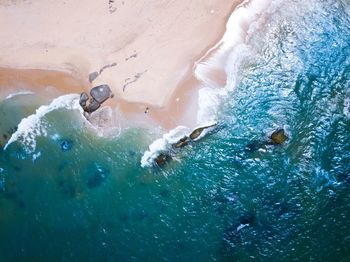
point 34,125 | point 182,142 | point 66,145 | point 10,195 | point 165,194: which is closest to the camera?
point 165,194

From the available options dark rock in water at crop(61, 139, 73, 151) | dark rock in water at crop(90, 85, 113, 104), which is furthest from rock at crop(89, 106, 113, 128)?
dark rock in water at crop(61, 139, 73, 151)

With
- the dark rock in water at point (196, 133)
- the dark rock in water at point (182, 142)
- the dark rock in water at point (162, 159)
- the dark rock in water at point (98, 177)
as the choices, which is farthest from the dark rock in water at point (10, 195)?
the dark rock in water at point (196, 133)

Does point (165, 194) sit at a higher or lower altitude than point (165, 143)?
lower

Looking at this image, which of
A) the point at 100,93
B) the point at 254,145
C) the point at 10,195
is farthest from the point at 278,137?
the point at 10,195

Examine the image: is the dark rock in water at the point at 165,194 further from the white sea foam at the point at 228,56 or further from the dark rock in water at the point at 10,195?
the dark rock in water at the point at 10,195

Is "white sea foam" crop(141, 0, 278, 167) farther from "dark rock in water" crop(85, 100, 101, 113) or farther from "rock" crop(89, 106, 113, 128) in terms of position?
"dark rock in water" crop(85, 100, 101, 113)

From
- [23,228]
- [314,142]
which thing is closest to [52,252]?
[23,228]

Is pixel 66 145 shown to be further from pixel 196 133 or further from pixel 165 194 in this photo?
pixel 196 133
